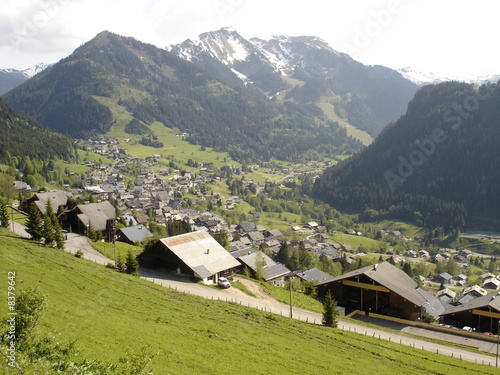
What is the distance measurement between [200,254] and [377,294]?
2444cm

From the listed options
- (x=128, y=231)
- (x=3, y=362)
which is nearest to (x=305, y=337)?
(x=3, y=362)

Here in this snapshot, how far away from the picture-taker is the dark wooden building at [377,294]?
158 ft

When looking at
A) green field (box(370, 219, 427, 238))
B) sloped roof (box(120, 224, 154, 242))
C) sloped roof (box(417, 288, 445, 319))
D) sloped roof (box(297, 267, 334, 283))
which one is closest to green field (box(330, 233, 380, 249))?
green field (box(370, 219, 427, 238))

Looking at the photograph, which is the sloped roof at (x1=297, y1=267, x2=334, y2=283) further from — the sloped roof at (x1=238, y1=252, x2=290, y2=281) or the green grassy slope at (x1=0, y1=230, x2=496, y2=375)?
the green grassy slope at (x1=0, y1=230, x2=496, y2=375)

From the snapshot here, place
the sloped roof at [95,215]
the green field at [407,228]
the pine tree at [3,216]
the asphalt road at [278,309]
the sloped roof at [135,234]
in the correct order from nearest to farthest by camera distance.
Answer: the asphalt road at [278,309]
the pine tree at [3,216]
the sloped roof at [95,215]
the sloped roof at [135,234]
the green field at [407,228]

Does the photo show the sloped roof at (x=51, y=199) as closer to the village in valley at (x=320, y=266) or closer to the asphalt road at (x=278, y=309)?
the village in valley at (x=320, y=266)

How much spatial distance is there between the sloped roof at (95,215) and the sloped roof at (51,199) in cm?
727

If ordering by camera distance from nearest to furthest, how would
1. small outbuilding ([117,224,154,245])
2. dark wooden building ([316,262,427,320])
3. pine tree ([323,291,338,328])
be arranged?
pine tree ([323,291,338,328]) → dark wooden building ([316,262,427,320]) → small outbuilding ([117,224,154,245])

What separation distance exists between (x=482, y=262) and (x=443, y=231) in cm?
3746

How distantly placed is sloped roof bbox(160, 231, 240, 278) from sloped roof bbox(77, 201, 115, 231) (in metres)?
18.4

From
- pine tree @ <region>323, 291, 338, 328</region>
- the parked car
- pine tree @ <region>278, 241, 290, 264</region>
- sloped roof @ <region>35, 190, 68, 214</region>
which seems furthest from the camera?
pine tree @ <region>278, 241, 290, 264</region>

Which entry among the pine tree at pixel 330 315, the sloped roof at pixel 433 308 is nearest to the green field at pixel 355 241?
the sloped roof at pixel 433 308

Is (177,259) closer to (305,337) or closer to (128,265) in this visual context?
(128,265)

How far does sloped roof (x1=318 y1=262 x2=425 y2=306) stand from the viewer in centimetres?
4862
